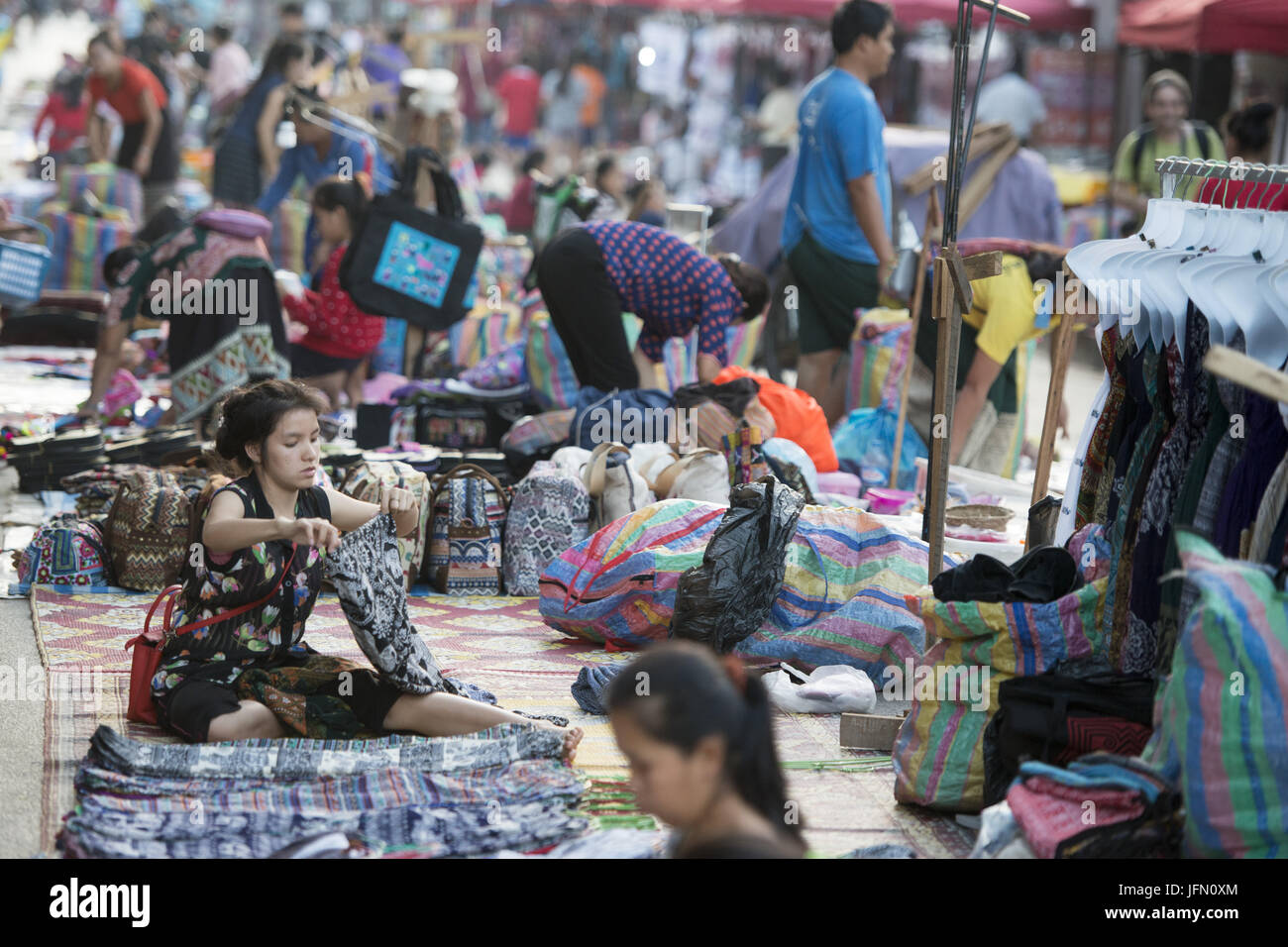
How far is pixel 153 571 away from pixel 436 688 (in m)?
1.91

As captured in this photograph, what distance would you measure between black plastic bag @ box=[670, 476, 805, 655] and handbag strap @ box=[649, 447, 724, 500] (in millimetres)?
832

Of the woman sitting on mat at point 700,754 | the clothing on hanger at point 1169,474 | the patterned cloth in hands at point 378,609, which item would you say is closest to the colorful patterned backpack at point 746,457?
the patterned cloth in hands at point 378,609

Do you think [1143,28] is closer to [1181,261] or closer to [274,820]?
[1181,261]

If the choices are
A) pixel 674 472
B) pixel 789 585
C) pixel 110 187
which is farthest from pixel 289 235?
pixel 789 585

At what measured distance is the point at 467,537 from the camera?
5.98m

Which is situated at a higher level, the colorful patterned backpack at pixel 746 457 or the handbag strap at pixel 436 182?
the handbag strap at pixel 436 182

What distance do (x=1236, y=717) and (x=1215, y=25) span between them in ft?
31.6

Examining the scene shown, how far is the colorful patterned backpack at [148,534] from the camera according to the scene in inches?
225

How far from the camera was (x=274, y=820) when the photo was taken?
3.50 metres

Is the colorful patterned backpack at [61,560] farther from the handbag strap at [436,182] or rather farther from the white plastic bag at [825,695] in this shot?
the handbag strap at [436,182]

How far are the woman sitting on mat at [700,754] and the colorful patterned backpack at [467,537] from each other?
3637mm

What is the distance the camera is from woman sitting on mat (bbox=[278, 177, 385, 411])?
8.35 m

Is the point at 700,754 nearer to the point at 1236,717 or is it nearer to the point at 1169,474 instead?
the point at 1236,717
